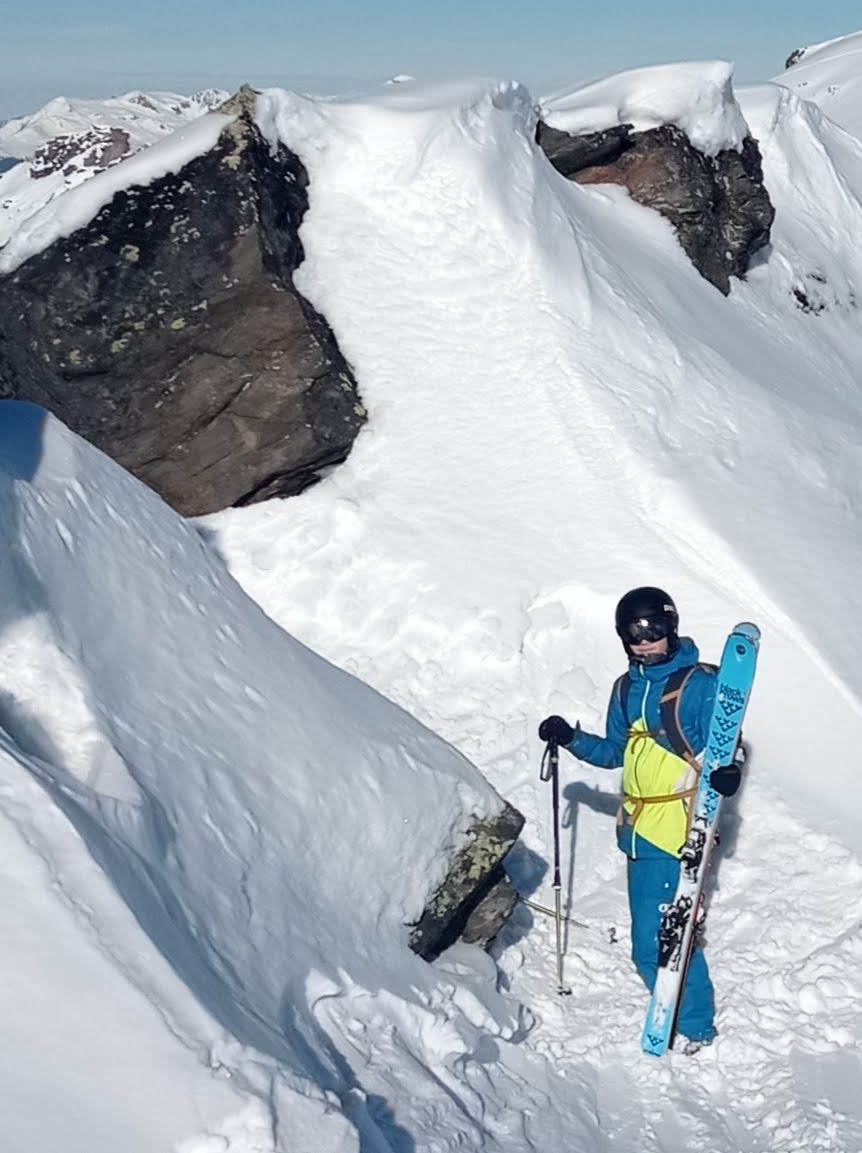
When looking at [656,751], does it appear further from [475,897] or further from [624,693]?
[475,897]

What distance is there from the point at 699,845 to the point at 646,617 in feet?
3.73

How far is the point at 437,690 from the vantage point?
26.6 ft

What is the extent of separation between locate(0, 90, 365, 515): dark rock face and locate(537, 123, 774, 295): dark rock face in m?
5.21

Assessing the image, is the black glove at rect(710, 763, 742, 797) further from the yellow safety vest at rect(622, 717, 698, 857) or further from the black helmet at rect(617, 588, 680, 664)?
the black helmet at rect(617, 588, 680, 664)

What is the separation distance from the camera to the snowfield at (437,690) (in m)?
3.82

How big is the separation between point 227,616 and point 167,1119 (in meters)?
2.97

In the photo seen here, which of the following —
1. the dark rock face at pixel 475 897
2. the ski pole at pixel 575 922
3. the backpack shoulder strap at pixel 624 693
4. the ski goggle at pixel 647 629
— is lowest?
the ski pole at pixel 575 922

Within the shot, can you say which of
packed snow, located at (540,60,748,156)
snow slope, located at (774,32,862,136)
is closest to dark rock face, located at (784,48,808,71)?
snow slope, located at (774,32,862,136)

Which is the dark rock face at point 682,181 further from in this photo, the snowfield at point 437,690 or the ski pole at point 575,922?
the ski pole at point 575,922

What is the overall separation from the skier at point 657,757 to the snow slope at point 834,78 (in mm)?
26613

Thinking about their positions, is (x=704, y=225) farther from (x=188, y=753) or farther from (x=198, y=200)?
(x=188, y=753)

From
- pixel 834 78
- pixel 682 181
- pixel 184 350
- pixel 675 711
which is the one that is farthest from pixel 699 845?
pixel 834 78

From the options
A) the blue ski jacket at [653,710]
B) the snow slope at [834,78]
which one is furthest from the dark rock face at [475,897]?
the snow slope at [834,78]

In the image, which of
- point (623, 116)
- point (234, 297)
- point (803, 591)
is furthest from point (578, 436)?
point (623, 116)
